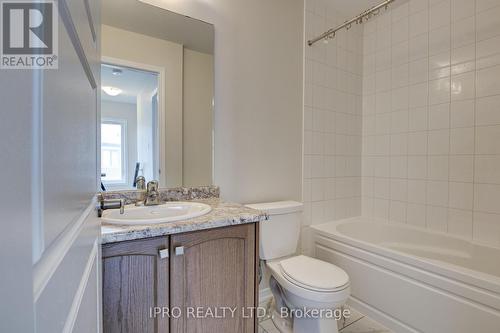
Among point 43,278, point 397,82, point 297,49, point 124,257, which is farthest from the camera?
point 397,82

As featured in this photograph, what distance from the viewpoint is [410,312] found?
1.54m

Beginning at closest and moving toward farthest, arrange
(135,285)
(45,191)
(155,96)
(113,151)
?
1. (45,191)
2. (135,285)
3. (113,151)
4. (155,96)

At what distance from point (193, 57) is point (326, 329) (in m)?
1.90

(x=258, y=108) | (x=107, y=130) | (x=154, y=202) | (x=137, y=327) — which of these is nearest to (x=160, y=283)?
(x=137, y=327)

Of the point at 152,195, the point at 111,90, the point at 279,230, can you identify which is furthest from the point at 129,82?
the point at 279,230

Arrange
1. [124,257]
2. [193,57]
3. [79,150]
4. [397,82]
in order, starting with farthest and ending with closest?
[397,82]
[193,57]
[124,257]
[79,150]

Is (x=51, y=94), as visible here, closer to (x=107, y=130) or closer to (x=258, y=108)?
(x=107, y=130)

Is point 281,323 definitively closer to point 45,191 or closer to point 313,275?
point 313,275

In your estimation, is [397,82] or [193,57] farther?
[397,82]

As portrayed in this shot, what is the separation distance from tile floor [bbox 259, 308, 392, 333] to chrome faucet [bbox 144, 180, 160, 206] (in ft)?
3.76

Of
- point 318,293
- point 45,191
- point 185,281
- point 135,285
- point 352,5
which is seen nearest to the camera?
point 45,191

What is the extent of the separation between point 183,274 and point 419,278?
1.43 metres

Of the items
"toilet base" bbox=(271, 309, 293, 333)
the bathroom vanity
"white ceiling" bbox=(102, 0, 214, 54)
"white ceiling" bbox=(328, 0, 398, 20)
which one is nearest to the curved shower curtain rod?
"white ceiling" bbox=(328, 0, 398, 20)

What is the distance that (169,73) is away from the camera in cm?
156
